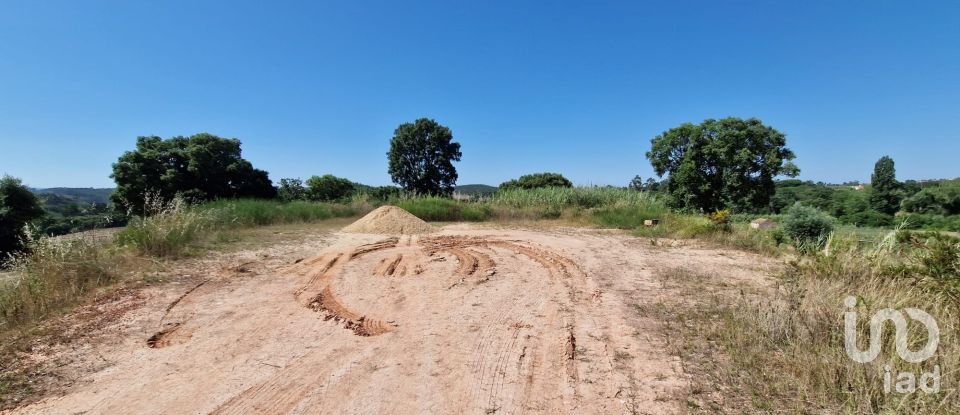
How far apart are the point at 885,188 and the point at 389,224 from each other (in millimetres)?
56857

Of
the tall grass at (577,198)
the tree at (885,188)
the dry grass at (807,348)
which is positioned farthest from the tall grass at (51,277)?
the tree at (885,188)

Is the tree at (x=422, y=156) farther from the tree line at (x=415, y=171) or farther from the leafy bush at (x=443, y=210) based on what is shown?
the leafy bush at (x=443, y=210)

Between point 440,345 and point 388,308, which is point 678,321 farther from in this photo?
point 388,308

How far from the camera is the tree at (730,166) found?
2086cm

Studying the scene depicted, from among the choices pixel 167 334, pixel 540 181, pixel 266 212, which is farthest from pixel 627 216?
pixel 540 181

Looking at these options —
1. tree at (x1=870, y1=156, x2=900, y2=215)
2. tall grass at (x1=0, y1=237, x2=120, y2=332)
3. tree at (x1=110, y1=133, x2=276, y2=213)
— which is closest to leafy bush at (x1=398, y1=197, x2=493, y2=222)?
tree at (x1=110, y1=133, x2=276, y2=213)

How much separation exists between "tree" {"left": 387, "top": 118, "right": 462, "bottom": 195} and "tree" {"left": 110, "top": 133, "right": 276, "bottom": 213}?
466 inches

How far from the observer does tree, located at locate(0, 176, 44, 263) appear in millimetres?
10414

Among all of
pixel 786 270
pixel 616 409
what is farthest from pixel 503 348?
pixel 786 270

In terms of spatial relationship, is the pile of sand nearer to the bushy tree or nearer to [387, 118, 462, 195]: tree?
[387, 118, 462, 195]: tree

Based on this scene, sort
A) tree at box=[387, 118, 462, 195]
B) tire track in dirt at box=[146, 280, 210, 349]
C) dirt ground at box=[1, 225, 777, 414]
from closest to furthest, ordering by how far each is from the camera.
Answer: dirt ground at box=[1, 225, 777, 414] < tire track in dirt at box=[146, 280, 210, 349] < tree at box=[387, 118, 462, 195]

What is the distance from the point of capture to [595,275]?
18.5 feet
